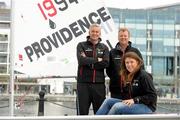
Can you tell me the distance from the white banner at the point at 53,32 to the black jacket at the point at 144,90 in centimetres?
224

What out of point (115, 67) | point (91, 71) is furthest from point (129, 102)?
point (91, 71)

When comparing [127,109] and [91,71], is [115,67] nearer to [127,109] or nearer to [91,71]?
[91,71]

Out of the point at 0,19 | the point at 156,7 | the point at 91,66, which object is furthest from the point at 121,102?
the point at 0,19

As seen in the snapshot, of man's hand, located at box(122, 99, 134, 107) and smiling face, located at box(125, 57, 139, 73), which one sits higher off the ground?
smiling face, located at box(125, 57, 139, 73)

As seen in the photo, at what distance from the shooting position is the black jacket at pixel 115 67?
16.3ft

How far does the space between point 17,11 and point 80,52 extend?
1417 millimetres

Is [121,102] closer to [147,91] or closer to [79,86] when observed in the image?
[147,91]

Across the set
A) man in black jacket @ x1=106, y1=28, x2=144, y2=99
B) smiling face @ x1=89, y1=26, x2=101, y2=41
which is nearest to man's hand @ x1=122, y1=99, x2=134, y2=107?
man in black jacket @ x1=106, y1=28, x2=144, y2=99

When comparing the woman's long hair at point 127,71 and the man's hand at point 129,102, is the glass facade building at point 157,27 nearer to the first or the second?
the woman's long hair at point 127,71

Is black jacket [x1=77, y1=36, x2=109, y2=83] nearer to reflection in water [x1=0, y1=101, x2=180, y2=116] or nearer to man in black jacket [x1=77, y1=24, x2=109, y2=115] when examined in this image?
man in black jacket [x1=77, y1=24, x2=109, y2=115]

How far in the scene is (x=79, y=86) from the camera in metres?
5.31

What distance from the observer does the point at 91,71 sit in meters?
5.28

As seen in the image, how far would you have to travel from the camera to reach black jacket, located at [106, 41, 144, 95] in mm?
4957

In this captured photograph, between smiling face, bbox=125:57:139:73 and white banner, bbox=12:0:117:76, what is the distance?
2.22m
